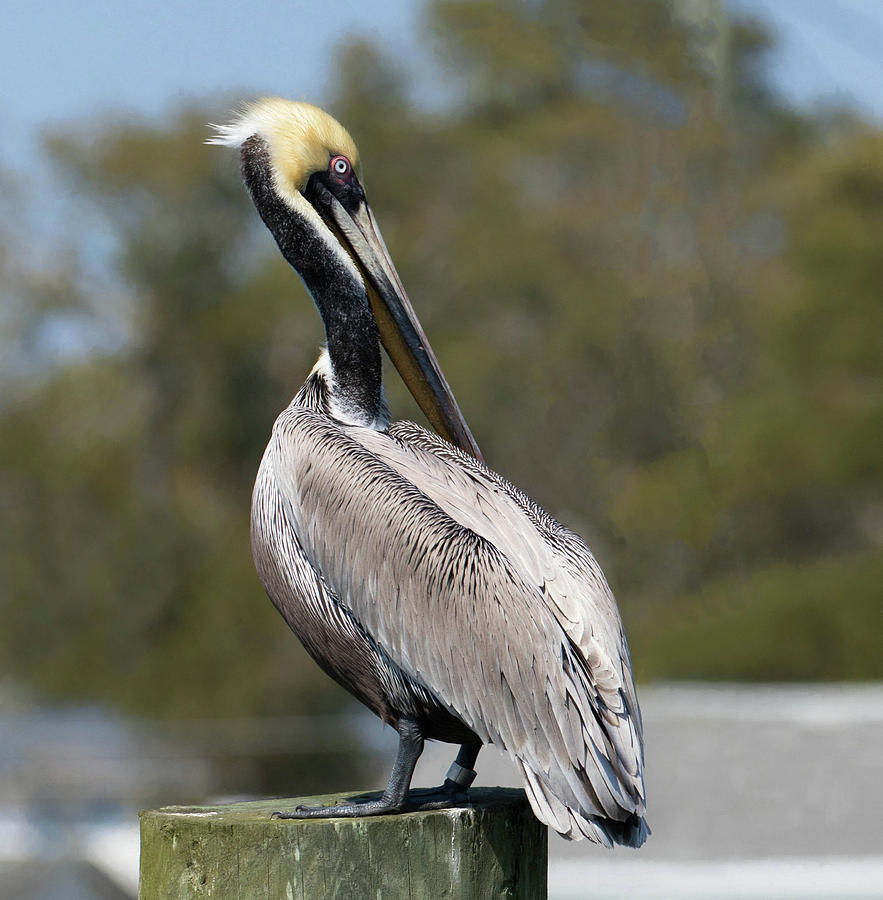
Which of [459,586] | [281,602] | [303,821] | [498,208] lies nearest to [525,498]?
A: [459,586]

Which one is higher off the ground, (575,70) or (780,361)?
(575,70)

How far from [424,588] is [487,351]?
506 inches

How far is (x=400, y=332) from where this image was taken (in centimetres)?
320

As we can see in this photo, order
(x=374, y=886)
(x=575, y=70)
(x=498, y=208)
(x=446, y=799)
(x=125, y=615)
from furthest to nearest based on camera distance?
(x=575, y=70) < (x=498, y=208) < (x=125, y=615) < (x=446, y=799) < (x=374, y=886)

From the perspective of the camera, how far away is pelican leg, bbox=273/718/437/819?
8.66 ft

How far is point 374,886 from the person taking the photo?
8.36 feet

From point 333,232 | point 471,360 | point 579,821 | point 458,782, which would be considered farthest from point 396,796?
point 471,360

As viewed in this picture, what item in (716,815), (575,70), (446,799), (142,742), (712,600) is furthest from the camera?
(575,70)

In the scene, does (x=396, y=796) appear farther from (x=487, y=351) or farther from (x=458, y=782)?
(x=487, y=351)

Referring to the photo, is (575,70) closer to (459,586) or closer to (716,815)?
(716,815)

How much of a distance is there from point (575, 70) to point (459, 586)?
1668cm

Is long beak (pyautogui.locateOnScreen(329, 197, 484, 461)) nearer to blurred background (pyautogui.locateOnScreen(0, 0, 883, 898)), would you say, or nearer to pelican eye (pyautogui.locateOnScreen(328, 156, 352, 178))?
pelican eye (pyautogui.locateOnScreen(328, 156, 352, 178))

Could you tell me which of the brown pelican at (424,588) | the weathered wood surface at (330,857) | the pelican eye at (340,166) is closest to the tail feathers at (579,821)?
the brown pelican at (424,588)

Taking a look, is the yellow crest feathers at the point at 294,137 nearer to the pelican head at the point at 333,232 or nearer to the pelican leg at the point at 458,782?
the pelican head at the point at 333,232
